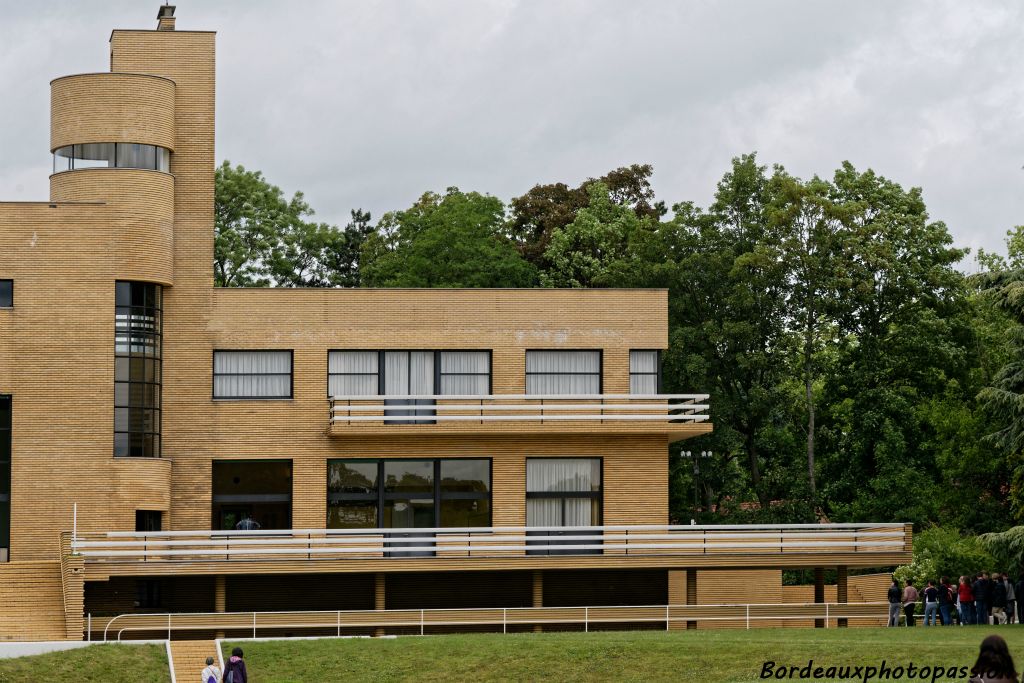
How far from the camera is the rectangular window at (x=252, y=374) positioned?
47.9 metres

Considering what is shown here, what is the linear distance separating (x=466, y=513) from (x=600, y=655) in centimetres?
1195

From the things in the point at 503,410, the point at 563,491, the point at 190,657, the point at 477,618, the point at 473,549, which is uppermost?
the point at 503,410

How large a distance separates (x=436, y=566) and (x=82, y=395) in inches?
411

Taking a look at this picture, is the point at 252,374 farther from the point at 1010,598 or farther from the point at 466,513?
the point at 1010,598

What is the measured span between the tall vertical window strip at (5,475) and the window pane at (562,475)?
1401 centimetres

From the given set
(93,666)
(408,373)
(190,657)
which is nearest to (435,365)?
(408,373)

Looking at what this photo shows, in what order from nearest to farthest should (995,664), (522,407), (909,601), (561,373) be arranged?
(995,664), (909,601), (522,407), (561,373)

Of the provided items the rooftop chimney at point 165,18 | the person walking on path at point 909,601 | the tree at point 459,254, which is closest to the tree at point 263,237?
the tree at point 459,254

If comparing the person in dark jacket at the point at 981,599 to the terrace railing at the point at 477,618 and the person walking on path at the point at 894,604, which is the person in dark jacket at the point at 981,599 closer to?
the person walking on path at the point at 894,604

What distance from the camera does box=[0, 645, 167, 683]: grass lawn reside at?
3569cm

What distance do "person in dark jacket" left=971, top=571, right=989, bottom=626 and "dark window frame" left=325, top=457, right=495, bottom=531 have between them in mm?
13125

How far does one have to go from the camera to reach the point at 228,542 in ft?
145

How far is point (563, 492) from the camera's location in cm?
4838

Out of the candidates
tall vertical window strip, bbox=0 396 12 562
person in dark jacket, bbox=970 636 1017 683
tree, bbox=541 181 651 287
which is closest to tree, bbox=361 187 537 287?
tree, bbox=541 181 651 287
